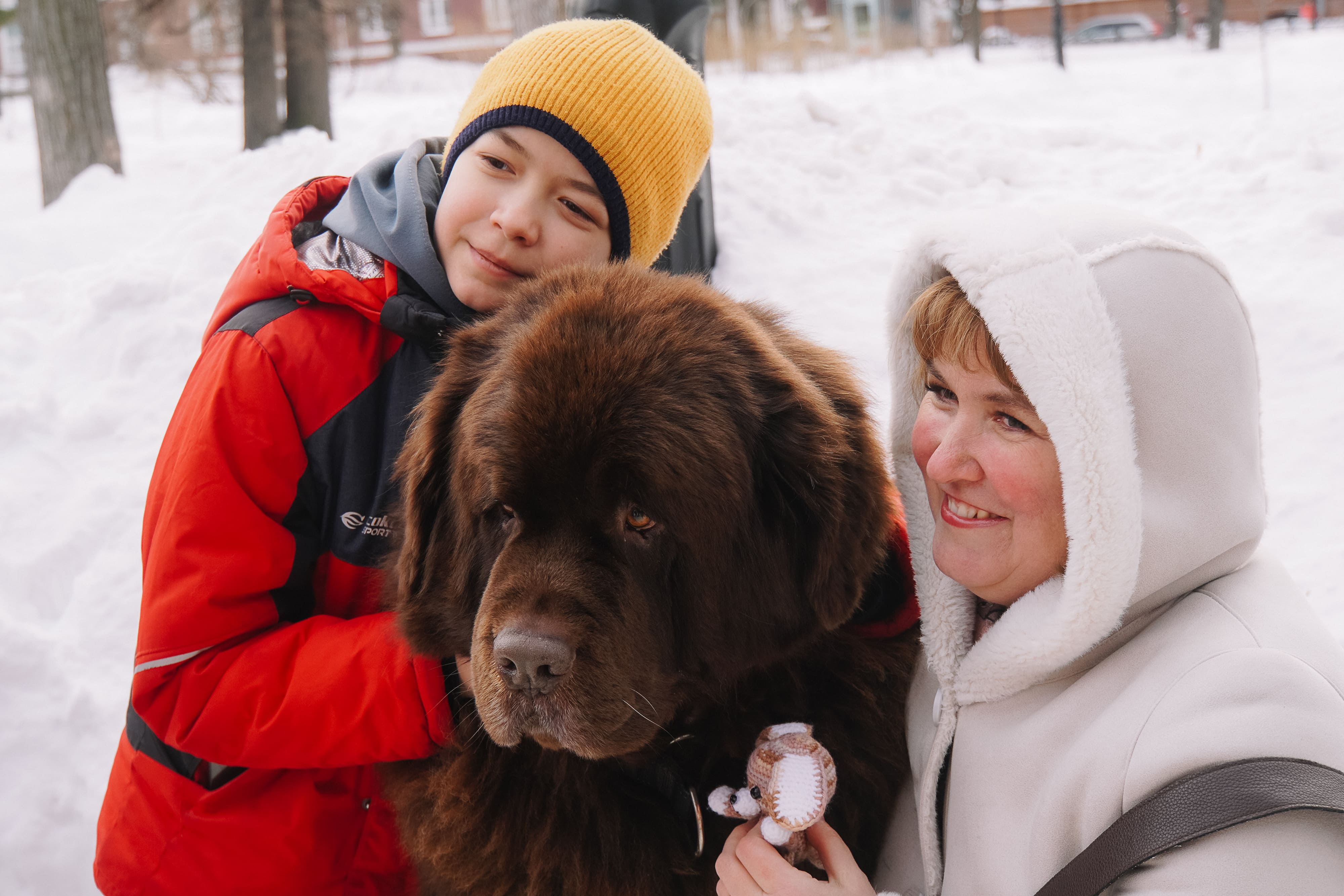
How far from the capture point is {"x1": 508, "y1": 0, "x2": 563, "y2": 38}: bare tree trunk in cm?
809

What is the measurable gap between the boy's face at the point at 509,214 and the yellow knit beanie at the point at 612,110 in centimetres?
4

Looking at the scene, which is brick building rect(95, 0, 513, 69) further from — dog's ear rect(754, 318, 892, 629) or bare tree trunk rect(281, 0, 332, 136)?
dog's ear rect(754, 318, 892, 629)

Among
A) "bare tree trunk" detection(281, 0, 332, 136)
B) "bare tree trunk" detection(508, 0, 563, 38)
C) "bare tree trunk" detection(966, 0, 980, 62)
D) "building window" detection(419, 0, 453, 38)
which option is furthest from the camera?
"building window" detection(419, 0, 453, 38)

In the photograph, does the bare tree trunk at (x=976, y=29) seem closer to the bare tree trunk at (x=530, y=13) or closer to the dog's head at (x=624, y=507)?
the bare tree trunk at (x=530, y=13)

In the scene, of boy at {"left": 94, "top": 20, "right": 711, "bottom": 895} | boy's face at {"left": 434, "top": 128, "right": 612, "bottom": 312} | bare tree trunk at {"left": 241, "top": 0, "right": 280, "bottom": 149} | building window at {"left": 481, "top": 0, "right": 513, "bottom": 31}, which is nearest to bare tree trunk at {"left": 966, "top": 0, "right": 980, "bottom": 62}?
bare tree trunk at {"left": 241, "top": 0, "right": 280, "bottom": 149}

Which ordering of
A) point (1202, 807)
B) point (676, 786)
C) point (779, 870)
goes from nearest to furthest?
point (1202, 807) < point (779, 870) < point (676, 786)

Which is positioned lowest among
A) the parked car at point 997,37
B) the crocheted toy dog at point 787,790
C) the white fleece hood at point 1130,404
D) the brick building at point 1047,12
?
the crocheted toy dog at point 787,790

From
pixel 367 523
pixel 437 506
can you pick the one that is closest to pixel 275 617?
pixel 367 523

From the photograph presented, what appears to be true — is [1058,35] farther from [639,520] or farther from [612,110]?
[639,520]

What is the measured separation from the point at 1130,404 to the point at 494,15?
104ft

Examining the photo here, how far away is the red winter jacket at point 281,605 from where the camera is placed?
6.48ft

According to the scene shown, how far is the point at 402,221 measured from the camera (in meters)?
2.26

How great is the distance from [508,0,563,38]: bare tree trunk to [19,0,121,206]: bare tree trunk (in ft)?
10.8

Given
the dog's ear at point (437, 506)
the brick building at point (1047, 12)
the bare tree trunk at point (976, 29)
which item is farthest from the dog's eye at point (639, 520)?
the brick building at point (1047, 12)
